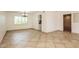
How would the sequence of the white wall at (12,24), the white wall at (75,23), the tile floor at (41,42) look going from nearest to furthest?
1. the tile floor at (41,42)
2. the white wall at (75,23)
3. the white wall at (12,24)

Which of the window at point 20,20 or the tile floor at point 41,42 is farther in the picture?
the window at point 20,20

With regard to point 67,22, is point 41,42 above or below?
below

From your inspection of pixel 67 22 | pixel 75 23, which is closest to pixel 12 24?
pixel 67 22

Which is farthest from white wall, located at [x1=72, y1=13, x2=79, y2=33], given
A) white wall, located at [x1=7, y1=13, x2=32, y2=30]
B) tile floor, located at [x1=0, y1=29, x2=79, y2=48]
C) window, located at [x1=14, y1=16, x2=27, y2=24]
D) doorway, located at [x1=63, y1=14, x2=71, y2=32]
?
window, located at [x1=14, y1=16, x2=27, y2=24]

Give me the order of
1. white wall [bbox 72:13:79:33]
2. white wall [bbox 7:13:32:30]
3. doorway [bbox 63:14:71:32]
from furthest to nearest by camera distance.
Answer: white wall [bbox 7:13:32:30]
doorway [bbox 63:14:71:32]
white wall [bbox 72:13:79:33]

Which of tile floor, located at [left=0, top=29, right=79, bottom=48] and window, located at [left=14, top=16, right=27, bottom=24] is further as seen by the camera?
window, located at [left=14, top=16, right=27, bottom=24]

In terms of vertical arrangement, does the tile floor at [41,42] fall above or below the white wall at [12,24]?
below

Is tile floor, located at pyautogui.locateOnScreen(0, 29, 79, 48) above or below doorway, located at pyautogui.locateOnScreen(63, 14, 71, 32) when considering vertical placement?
below

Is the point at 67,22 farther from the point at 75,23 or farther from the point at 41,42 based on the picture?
the point at 41,42

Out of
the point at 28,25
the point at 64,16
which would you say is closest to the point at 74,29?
the point at 64,16

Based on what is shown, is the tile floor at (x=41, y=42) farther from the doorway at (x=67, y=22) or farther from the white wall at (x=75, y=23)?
the doorway at (x=67, y=22)

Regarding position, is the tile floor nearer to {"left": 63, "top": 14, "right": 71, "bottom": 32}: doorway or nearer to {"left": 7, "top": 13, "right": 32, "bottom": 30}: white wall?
{"left": 63, "top": 14, "right": 71, "bottom": 32}: doorway

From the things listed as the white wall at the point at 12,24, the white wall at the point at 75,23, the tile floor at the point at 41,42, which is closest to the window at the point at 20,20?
the white wall at the point at 12,24

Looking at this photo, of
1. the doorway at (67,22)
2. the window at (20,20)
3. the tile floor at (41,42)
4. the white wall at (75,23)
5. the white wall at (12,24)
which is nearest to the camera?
the tile floor at (41,42)
